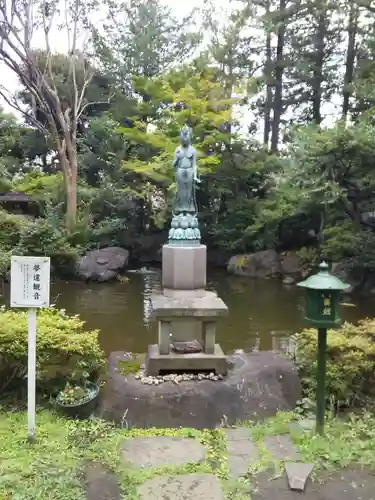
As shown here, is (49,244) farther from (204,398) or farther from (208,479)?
(208,479)

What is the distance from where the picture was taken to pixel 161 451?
3.65 metres

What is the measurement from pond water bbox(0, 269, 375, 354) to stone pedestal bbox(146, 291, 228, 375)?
2.31 metres

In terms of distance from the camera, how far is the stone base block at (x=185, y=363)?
5.23 meters

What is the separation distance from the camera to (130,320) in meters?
9.56

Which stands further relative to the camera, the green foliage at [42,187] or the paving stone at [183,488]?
the green foliage at [42,187]

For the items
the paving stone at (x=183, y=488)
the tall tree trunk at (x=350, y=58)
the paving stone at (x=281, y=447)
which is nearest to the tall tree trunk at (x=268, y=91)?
the tall tree trunk at (x=350, y=58)

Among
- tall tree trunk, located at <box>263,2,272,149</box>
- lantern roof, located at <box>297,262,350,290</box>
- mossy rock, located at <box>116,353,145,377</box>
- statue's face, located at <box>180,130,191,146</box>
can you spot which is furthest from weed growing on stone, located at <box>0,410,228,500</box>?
tall tree trunk, located at <box>263,2,272,149</box>

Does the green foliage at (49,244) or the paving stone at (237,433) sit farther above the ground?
the green foliage at (49,244)

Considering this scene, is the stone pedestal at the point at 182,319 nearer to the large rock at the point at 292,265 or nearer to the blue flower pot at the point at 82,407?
the blue flower pot at the point at 82,407

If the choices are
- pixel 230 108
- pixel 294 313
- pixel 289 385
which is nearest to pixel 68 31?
pixel 230 108

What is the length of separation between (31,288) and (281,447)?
2.33 metres

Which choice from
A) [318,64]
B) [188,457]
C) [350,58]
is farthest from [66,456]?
[350,58]

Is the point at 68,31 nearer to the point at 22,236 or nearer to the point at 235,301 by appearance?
the point at 22,236

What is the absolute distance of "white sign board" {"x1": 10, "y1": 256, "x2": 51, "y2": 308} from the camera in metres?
3.71
